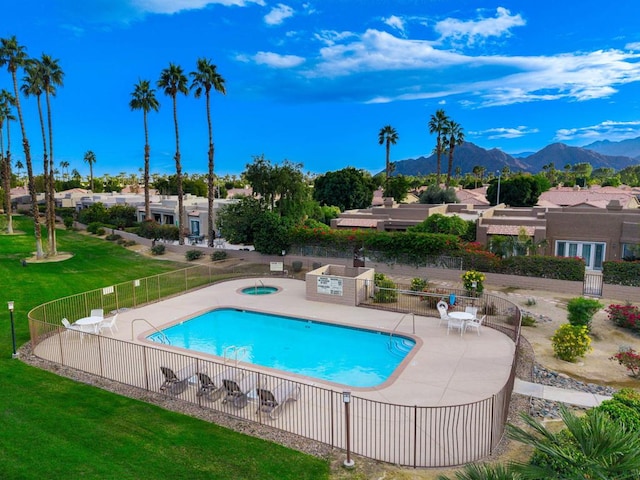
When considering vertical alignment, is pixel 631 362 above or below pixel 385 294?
below

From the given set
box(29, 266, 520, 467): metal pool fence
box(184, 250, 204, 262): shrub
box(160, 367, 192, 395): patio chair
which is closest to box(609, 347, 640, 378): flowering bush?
box(29, 266, 520, 467): metal pool fence

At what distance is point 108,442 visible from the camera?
976 cm

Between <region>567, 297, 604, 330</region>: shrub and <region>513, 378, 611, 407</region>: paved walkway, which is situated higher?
<region>567, 297, 604, 330</region>: shrub

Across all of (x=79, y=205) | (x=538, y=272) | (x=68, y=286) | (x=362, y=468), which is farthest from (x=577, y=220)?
(x=79, y=205)

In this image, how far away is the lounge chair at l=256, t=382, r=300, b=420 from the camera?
36.1ft

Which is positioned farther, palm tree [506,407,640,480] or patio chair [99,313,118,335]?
patio chair [99,313,118,335]

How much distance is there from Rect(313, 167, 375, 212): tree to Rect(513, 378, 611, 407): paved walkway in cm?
4974

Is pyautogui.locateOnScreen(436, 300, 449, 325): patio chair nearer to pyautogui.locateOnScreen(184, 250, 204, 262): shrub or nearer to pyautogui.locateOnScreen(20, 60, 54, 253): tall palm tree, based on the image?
pyautogui.locateOnScreen(184, 250, 204, 262): shrub

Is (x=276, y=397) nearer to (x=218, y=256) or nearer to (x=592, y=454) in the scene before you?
(x=592, y=454)

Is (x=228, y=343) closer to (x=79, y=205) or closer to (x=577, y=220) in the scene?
(x=577, y=220)

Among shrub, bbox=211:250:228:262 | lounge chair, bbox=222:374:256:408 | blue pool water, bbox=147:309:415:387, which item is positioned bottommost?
blue pool water, bbox=147:309:415:387

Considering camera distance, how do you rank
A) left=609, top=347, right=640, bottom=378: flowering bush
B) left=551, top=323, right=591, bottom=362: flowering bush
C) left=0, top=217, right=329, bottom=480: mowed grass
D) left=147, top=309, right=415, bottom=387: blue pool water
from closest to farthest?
left=0, top=217, right=329, bottom=480: mowed grass, left=609, top=347, right=640, bottom=378: flowering bush, left=551, top=323, right=591, bottom=362: flowering bush, left=147, top=309, right=415, bottom=387: blue pool water

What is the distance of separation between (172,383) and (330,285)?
35.3 feet

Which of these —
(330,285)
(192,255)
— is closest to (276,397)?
(330,285)
